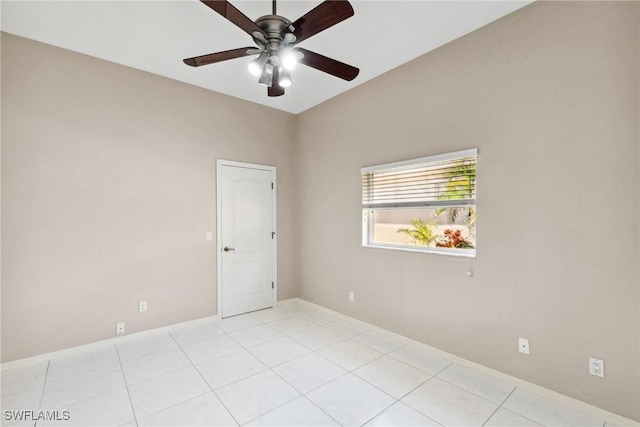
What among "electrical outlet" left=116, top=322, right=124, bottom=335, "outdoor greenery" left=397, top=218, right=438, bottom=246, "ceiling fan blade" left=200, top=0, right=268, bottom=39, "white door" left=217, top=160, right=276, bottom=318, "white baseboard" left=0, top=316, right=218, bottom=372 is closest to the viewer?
"ceiling fan blade" left=200, top=0, right=268, bottom=39

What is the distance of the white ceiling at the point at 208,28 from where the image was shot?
7.45ft

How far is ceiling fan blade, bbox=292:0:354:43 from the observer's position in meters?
1.58

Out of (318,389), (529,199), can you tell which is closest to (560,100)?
(529,199)

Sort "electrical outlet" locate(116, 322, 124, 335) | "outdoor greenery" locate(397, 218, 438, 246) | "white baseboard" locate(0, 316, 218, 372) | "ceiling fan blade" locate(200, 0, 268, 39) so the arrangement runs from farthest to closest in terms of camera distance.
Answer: "electrical outlet" locate(116, 322, 124, 335), "outdoor greenery" locate(397, 218, 438, 246), "white baseboard" locate(0, 316, 218, 372), "ceiling fan blade" locate(200, 0, 268, 39)

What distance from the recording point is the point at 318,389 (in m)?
2.31

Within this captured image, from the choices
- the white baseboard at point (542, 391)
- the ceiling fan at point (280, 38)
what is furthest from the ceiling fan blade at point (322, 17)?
the white baseboard at point (542, 391)

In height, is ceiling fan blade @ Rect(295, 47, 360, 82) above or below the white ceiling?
below

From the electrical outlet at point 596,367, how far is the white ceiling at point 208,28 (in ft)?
8.67

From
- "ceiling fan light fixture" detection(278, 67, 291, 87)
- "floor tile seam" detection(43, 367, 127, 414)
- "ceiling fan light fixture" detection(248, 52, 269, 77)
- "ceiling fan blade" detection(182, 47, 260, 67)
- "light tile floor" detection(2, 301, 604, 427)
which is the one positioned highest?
"ceiling fan blade" detection(182, 47, 260, 67)

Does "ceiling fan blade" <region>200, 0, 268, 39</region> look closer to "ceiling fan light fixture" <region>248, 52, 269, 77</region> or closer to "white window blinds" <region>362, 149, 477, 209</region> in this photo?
"ceiling fan light fixture" <region>248, 52, 269, 77</region>

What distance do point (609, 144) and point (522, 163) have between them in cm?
49

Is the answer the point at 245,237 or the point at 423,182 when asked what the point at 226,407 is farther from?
the point at 423,182

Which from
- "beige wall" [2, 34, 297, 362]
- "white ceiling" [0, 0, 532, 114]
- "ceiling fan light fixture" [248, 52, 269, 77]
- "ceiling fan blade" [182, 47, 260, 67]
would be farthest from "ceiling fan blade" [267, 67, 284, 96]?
"beige wall" [2, 34, 297, 362]

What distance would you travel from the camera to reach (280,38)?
196 centimetres
